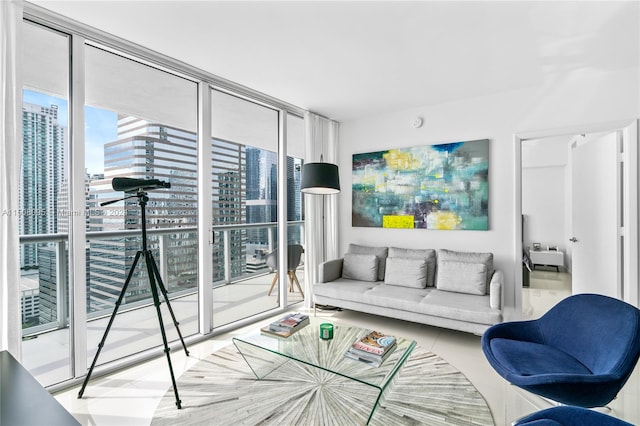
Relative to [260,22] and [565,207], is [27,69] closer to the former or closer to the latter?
[260,22]

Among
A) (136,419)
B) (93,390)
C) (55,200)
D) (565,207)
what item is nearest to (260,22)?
(55,200)

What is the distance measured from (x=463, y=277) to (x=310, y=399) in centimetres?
214

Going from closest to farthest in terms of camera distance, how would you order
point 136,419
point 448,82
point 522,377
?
1. point 522,377
2. point 136,419
3. point 448,82

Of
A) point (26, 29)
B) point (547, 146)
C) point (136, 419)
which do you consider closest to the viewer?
point (136, 419)

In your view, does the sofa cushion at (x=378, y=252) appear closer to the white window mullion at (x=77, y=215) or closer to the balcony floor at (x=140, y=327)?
the balcony floor at (x=140, y=327)

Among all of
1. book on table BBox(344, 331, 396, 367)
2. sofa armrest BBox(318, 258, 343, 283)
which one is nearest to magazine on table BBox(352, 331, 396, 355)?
book on table BBox(344, 331, 396, 367)

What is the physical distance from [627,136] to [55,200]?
16.4 feet

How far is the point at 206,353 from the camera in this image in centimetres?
293

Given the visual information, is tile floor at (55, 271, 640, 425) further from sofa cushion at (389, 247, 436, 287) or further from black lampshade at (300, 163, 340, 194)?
black lampshade at (300, 163, 340, 194)

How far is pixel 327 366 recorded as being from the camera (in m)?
2.02

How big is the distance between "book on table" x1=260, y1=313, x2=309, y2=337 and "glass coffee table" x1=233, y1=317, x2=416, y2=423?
0.12 feet

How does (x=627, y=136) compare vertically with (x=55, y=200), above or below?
above

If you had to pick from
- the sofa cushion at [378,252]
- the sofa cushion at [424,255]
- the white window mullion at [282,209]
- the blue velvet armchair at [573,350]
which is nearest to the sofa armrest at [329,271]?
the sofa cushion at [378,252]

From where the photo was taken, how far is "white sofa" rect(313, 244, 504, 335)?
9.95ft
